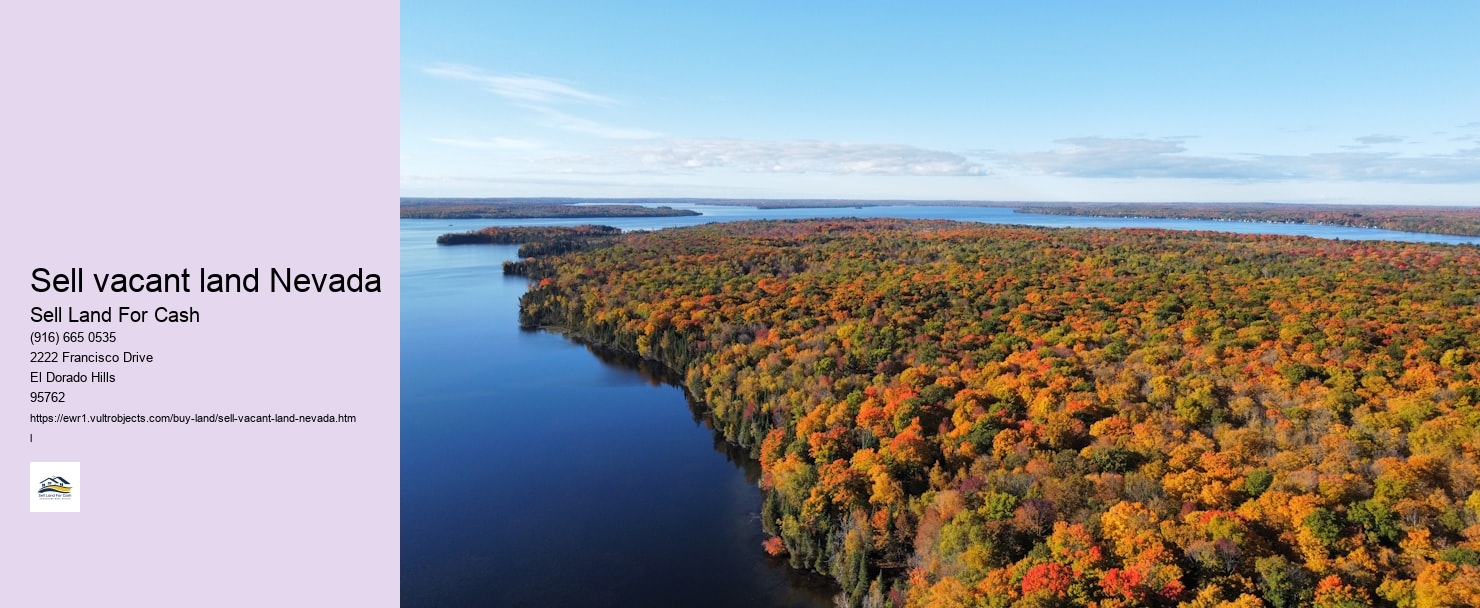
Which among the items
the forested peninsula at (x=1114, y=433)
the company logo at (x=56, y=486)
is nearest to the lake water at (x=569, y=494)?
the forested peninsula at (x=1114, y=433)

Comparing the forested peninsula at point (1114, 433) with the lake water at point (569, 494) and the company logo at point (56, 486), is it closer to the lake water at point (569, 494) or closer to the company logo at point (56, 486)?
the lake water at point (569, 494)

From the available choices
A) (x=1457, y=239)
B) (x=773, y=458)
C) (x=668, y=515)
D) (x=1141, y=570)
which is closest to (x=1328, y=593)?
(x=1141, y=570)

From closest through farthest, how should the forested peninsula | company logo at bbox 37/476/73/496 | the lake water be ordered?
company logo at bbox 37/476/73/496 → the forested peninsula → the lake water

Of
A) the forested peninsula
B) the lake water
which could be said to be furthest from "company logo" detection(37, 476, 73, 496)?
the forested peninsula

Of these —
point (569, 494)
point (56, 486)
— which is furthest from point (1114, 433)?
point (56, 486)

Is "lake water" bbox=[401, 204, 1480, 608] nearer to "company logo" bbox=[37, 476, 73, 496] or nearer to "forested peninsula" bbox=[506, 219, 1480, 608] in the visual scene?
"forested peninsula" bbox=[506, 219, 1480, 608]

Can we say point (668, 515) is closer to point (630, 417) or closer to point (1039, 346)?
point (630, 417)
